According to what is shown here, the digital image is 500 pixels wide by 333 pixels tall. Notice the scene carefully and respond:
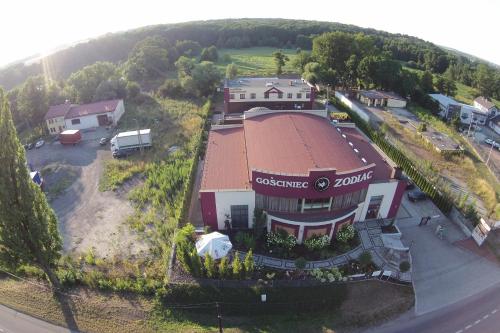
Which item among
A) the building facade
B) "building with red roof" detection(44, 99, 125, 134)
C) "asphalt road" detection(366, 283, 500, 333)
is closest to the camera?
"asphalt road" detection(366, 283, 500, 333)

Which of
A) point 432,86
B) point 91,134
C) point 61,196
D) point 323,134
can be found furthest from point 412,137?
point 91,134

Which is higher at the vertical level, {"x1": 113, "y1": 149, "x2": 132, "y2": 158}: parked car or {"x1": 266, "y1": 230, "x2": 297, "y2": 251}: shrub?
{"x1": 266, "y1": 230, "x2": 297, "y2": 251}: shrub

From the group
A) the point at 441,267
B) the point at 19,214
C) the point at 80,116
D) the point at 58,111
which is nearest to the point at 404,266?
the point at 441,267

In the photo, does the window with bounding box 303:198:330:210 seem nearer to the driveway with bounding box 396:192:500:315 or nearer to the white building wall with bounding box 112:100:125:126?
the driveway with bounding box 396:192:500:315

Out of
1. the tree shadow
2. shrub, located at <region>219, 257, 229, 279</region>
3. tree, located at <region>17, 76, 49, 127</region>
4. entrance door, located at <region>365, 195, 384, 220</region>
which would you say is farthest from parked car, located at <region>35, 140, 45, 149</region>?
entrance door, located at <region>365, 195, 384, 220</region>

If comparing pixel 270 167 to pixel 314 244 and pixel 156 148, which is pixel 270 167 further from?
pixel 156 148
